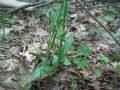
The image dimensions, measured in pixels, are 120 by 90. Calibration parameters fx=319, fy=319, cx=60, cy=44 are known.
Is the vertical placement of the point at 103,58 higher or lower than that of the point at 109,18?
lower

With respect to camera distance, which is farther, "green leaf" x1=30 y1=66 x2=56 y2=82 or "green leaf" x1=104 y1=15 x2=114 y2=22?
"green leaf" x1=104 y1=15 x2=114 y2=22

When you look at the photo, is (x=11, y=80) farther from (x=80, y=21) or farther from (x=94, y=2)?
(x=94, y=2)

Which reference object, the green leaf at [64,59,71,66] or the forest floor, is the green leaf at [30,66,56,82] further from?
the green leaf at [64,59,71,66]

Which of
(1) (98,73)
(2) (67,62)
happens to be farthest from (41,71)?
(1) (98,73)

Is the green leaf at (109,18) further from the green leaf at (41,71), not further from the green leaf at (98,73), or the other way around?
the green leaf at (41,71)

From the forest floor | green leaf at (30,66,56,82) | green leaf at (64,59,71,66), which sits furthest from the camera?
green leaf at (64,59,71,66)

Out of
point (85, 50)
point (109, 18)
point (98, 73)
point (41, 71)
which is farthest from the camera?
point (109, 18)

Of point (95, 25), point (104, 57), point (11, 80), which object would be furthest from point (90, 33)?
point (11, 80)

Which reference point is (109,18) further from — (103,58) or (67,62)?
(67,62)

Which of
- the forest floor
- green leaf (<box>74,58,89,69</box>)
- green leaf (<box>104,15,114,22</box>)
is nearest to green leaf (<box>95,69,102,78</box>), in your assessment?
the forest floor
